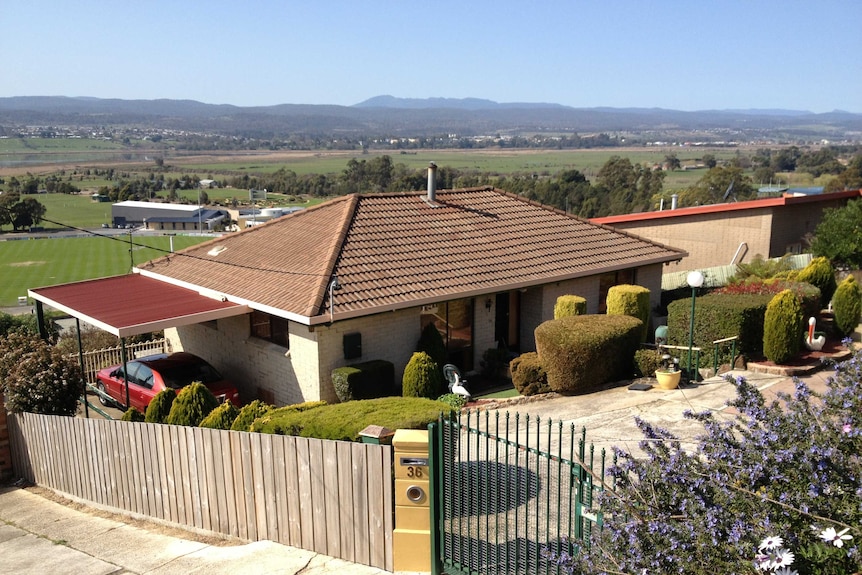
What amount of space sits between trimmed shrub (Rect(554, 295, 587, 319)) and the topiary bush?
1079 cm

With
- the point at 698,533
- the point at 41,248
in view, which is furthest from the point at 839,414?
the point at 41,248

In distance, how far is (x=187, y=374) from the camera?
1706 cm

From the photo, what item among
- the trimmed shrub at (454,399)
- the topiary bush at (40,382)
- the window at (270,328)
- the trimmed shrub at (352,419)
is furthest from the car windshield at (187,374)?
the trimmed shrub at (352,419)

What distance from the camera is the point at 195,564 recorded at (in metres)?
8.75

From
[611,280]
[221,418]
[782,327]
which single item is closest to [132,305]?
[221,418]

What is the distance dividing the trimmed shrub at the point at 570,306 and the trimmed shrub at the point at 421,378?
3972mm

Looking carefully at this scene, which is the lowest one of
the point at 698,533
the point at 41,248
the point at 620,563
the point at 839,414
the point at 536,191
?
the point at 41,248

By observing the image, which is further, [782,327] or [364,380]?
[782,327]

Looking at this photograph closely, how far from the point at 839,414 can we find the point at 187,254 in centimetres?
1940

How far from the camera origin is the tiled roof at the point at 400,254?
17328mm

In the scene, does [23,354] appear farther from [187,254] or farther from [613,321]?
[613,321]

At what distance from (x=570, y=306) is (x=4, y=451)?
12202 mm

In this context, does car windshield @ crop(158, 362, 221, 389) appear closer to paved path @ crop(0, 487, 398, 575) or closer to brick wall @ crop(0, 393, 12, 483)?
brick wall @ crop(0, 393, 12, 483)

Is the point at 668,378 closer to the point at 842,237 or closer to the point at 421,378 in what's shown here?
the point at 421,378
